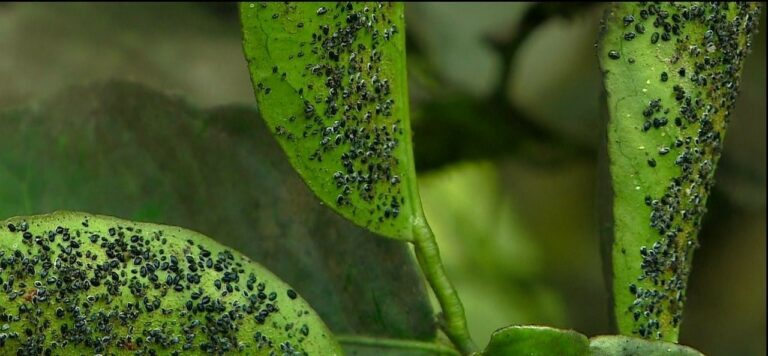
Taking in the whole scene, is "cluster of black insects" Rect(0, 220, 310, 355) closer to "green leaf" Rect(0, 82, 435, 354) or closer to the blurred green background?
"green leaf" Rect(0, 82, 435, 354)

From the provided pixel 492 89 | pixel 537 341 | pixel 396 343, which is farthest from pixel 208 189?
pixel 492 89

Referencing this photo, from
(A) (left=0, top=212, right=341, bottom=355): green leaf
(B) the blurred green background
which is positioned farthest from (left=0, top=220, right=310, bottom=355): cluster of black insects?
(B) the blurred green background

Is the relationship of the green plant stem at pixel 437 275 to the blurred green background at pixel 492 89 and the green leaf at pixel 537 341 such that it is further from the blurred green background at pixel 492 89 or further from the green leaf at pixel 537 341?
the blurred green background at pixel 492 89

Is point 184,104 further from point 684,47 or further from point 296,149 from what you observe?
point 684,47

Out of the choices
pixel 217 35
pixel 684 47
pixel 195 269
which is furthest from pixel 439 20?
pixel 195 269

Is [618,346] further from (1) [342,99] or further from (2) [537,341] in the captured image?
(1) [342,99]
